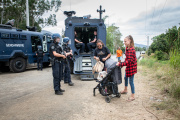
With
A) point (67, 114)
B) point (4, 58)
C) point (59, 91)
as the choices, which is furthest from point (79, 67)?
point (4, 58)

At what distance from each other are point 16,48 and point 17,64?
1032mm

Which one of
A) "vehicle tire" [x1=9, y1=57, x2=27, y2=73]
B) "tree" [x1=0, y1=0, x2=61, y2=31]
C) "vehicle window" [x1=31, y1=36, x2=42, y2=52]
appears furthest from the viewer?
"tree" [x1=0, y1=0, x2=61, y2=31]

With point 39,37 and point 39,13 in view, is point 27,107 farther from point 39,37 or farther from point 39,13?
point 39,13

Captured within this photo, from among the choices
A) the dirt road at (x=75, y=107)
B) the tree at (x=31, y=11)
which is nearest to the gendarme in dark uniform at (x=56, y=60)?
the dirt road at (x=75, y=107)

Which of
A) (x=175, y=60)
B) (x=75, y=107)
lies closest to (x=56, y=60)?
(x=75, y=107)

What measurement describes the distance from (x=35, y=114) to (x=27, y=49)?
7772mm

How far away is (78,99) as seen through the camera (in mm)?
4227

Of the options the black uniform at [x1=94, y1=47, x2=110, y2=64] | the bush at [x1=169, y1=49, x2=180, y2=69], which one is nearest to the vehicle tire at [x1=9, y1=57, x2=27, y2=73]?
the black uniform at [x1=94, y1=47, x2=110, y2=64]

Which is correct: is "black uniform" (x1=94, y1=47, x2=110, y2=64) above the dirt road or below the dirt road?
above

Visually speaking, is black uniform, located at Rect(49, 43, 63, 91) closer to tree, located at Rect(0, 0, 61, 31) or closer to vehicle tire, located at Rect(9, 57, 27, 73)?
vehicle tire, located at Rect(9, 57, 27, 73)

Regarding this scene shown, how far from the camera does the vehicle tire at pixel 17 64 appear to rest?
912 cm

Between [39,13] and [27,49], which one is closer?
[27,49]

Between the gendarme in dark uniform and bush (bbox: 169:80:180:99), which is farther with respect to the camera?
the gendarme in dark uniform

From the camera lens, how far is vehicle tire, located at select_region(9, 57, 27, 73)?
9.12m
